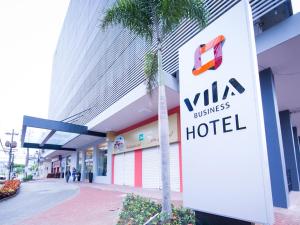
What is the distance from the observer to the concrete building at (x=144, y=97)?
8133 millimetres

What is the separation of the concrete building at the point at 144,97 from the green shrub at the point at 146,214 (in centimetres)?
381

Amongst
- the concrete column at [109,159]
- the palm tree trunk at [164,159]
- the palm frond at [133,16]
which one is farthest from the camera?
the concrete column at [109,159]

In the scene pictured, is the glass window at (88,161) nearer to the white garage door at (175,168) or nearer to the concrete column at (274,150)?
the white garage door at (175,168)

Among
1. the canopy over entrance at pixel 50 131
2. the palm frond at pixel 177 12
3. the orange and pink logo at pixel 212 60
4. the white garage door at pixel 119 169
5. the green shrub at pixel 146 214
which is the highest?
the palm frond at pixel 177 12

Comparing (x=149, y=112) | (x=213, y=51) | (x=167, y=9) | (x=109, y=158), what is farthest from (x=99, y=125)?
(x=213, y=51)

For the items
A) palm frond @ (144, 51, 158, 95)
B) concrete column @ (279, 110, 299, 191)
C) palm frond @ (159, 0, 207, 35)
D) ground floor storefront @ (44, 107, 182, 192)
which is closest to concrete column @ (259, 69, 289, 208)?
palm frond @ (159, 0, 207, 35)

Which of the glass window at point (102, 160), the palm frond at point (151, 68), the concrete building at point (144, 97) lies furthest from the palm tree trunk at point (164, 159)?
the glass window at point (102, 160)

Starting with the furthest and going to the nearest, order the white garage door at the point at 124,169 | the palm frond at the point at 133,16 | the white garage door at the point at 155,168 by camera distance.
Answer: the white garage door at the point at 124,169 < the white garage door at the point at 155,168 < the palm frond at the point at 133,16

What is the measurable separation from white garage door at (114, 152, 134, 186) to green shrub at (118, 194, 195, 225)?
1143 centimetres

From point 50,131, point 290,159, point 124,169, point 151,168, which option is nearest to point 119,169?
point 124,169

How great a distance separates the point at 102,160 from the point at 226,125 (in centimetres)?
2308

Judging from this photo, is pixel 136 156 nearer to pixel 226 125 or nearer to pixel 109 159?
pixel 109 159

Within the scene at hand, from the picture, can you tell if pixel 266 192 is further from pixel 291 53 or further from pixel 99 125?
pixel 99 125

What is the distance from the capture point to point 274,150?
8.51 metres
